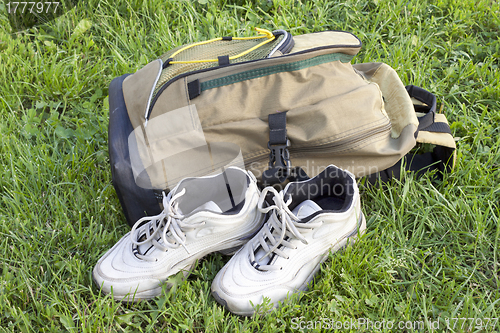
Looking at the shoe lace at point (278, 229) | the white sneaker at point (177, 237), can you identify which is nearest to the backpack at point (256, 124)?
the white sneaker at point (177, 237)

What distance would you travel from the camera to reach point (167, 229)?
1502 millimetres

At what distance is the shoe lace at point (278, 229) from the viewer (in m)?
1.46

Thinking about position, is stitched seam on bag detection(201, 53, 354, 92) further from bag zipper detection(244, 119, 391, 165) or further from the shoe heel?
the shoe heel

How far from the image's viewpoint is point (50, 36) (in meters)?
2.70

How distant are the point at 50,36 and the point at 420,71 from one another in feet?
8.26

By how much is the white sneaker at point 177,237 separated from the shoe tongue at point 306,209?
162 mm

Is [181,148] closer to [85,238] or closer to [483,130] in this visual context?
[85,238]

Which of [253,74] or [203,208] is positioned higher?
[253,74]

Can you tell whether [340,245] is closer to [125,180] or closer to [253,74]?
[253,74]

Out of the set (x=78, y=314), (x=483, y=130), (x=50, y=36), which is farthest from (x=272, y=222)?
(x=50, y=36)

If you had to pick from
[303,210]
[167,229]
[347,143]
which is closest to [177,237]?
[167,229]

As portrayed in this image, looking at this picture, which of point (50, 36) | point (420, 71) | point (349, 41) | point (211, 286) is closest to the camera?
point (211, 286)

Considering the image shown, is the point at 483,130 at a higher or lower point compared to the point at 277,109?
lower

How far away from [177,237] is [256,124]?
1.92 ft
